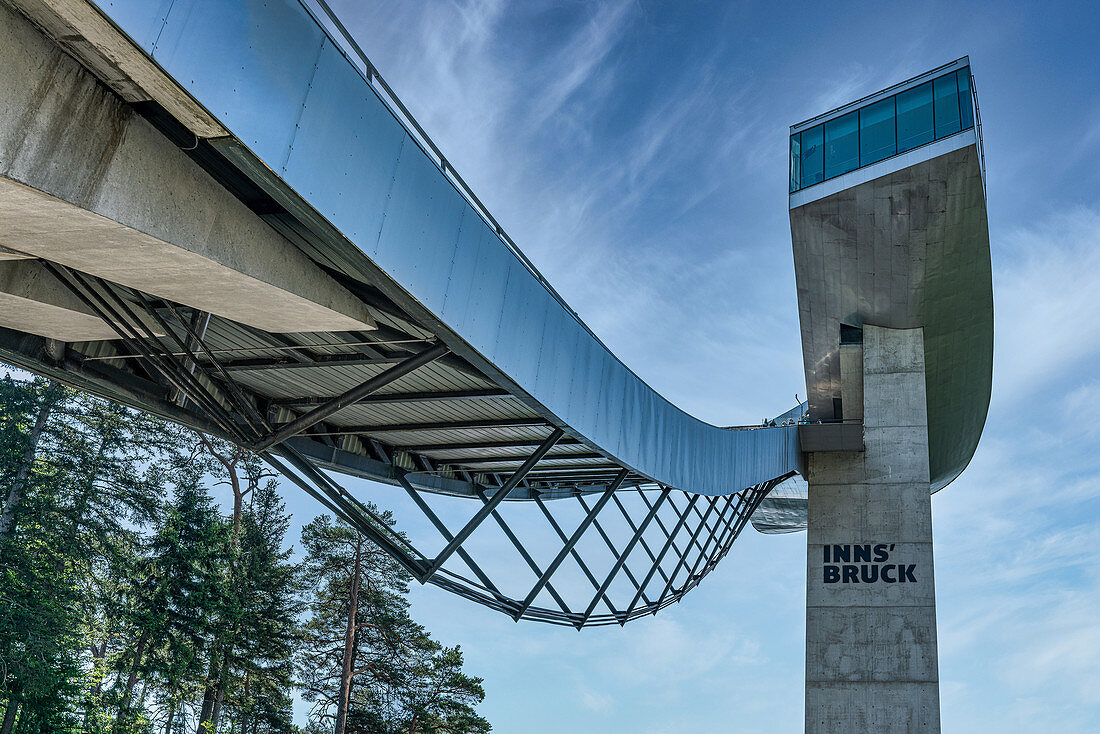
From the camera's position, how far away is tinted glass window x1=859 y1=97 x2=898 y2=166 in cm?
2014

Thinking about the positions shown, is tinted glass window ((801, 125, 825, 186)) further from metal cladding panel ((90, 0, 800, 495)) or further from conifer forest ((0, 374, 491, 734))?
conifer forest ((0, 374, 491, 734))

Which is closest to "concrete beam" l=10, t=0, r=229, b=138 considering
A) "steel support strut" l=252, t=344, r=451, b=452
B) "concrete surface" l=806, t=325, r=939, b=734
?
"steel support strut" l=252, t=344, r=451, b=452

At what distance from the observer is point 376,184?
7445mm

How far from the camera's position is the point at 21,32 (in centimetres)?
515

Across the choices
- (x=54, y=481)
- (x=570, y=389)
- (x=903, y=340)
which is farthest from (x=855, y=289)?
(x=54, y=481)

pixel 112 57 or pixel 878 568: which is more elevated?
pixel 878 568

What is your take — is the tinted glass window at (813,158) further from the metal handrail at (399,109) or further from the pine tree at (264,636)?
the pine tree at (264,636)

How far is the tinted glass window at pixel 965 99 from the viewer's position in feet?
62.3

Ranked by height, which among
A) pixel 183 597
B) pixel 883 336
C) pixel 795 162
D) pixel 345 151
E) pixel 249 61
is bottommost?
pixel 249 61

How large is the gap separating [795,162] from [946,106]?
3.77m

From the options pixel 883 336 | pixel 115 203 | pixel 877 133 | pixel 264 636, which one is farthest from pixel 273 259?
pixel 264 636

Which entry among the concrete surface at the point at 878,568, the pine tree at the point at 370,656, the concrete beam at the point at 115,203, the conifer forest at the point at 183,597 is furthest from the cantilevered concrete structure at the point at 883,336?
the conifer forest at the point at 183,597

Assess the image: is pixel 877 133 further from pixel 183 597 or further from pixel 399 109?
pixel 183 597

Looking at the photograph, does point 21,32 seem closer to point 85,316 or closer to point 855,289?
point 85,316
